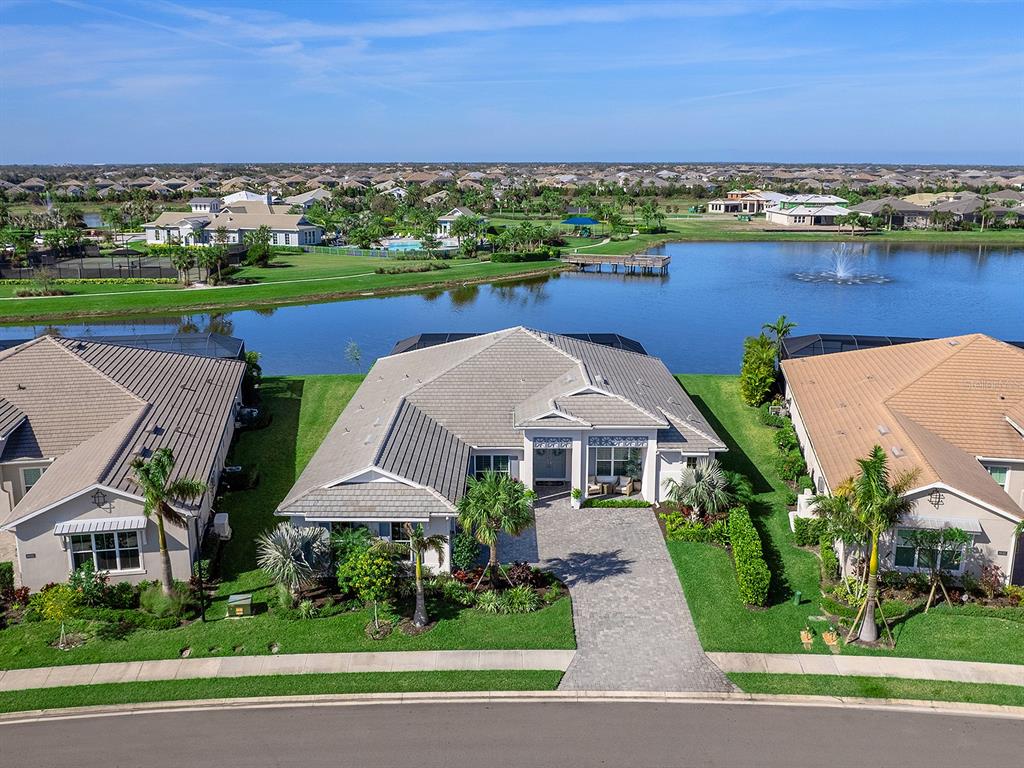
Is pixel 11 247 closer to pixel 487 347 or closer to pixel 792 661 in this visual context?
pixel 487 347

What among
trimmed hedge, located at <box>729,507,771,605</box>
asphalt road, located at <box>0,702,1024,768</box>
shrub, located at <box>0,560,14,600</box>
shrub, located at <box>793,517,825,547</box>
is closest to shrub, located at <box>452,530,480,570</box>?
asphalt road, located at <box>0,702,1024,768</box>

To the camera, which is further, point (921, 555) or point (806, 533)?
point (806, 533)

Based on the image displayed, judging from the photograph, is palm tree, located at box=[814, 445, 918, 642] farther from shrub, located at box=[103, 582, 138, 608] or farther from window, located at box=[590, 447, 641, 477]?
shrub, located at box=[103, 582, 138, 608]

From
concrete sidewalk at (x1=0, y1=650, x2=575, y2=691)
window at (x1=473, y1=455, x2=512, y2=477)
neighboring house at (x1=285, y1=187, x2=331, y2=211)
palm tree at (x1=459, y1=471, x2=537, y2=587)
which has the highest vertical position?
neighboring house at (x1=285, y1=187, x2=331, y2=211)

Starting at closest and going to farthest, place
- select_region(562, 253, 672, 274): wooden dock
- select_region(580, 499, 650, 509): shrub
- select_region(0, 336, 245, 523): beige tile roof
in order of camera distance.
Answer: select_region(0, 336, 245, 523): beige tile roof < select_region(580, 499, 650, 509): shrub < select_region(562, 253, 672, 274): wooden dock

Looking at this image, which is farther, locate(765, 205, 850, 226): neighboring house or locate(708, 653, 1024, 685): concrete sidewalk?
locate(765, 205, 850, 226): neighboring house

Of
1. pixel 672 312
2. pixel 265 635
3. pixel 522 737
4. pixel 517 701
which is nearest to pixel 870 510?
pixel 517 701

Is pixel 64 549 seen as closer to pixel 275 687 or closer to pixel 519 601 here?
pixel 275 687
